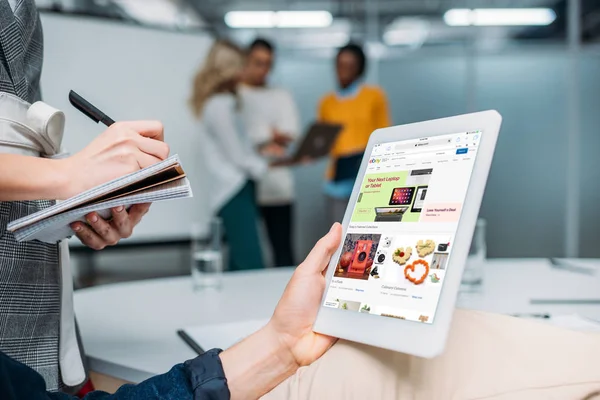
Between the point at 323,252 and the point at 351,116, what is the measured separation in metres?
2.85

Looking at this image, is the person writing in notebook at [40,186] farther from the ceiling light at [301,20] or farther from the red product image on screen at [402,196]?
the ceiling light at [301,20]

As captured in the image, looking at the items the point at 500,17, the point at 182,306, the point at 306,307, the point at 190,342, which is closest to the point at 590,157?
the point at 500,17

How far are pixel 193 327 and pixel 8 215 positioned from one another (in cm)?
40

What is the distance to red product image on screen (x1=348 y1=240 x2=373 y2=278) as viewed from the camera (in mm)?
710

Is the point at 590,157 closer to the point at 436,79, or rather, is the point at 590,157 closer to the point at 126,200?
the point at 436,79

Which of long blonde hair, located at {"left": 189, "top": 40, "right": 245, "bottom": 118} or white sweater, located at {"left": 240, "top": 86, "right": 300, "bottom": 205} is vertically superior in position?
long blonde hair, located at {"left": 189, "top": 40, "right": 245, "bottom": 118}

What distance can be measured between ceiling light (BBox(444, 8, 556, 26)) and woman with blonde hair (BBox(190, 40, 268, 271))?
185cm

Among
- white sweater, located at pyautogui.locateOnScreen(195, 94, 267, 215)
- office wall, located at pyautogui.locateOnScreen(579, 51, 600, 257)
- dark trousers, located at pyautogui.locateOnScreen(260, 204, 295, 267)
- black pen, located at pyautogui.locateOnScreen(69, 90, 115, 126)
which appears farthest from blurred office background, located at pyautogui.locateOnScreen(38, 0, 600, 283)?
black pen, located at pyautogui.locateOnScreen(69, 90, 115, 126)

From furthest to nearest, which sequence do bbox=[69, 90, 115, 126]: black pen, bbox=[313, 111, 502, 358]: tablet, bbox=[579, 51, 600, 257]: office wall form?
bbox=[579, 51, 600, 257]: office wall
bbox=[69, 90, 115, 126]: black pen
bbox=[313, 111, 502, 358]: tablet

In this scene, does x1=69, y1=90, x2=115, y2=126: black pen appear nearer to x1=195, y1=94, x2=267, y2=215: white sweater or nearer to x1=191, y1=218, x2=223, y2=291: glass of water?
x1=191, y1=218, x2=223, y2=291: glass of water

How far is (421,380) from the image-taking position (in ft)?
2.23

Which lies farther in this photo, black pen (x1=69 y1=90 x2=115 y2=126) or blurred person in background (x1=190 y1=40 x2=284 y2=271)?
blurred person in background (x1=190 y1=40 x2=284 y2=271)

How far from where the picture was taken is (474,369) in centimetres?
66

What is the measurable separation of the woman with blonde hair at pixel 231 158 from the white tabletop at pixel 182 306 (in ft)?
3.87
